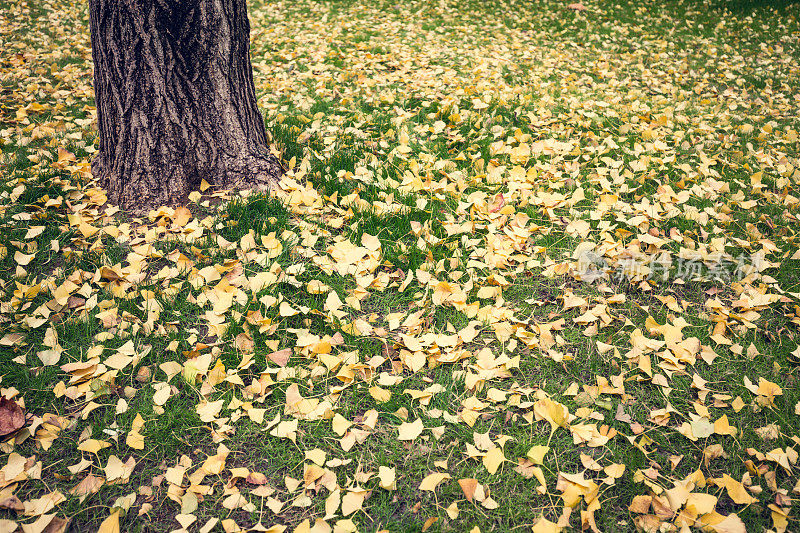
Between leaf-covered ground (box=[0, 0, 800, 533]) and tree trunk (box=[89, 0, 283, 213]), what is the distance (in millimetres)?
193

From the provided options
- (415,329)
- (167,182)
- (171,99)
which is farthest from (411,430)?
(171,99)

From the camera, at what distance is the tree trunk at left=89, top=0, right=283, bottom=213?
2510 millimetres

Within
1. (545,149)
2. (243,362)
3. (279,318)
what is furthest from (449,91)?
(243,362)

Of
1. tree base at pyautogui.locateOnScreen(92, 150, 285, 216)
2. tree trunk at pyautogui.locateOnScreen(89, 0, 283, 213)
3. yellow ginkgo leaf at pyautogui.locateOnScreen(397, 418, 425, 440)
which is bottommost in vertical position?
yellow ginkgo leaf at pyautogui.locateOnScreen(397, 418, 425, 440)

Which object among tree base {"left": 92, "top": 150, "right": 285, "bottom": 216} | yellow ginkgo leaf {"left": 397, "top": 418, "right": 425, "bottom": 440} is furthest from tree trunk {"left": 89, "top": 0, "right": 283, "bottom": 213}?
yellow ginkgo leaf {"left": 397, "top": 418, "right": 425, "bottom": 440}

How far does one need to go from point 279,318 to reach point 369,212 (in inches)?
33.9

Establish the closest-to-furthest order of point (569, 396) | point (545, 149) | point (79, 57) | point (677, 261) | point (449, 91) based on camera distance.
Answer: point (569, 396), point (677, 261), point (545, 149), point (449, 91), point (79, 57)

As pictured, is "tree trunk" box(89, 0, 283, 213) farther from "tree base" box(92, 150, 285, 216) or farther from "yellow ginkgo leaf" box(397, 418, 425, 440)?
"yellow ginkgo leaf" box(397, 418, 425, 440)

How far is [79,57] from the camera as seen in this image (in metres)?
4.84

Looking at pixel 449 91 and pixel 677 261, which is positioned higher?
pixel 449 91

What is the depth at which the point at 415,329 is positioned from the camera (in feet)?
7.14

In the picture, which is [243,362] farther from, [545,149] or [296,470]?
→ [545,149]

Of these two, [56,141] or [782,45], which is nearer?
[56,141]

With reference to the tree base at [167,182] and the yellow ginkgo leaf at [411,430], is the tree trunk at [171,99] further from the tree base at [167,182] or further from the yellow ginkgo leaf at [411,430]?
the yellow ginkgo leaf at [411,430]
